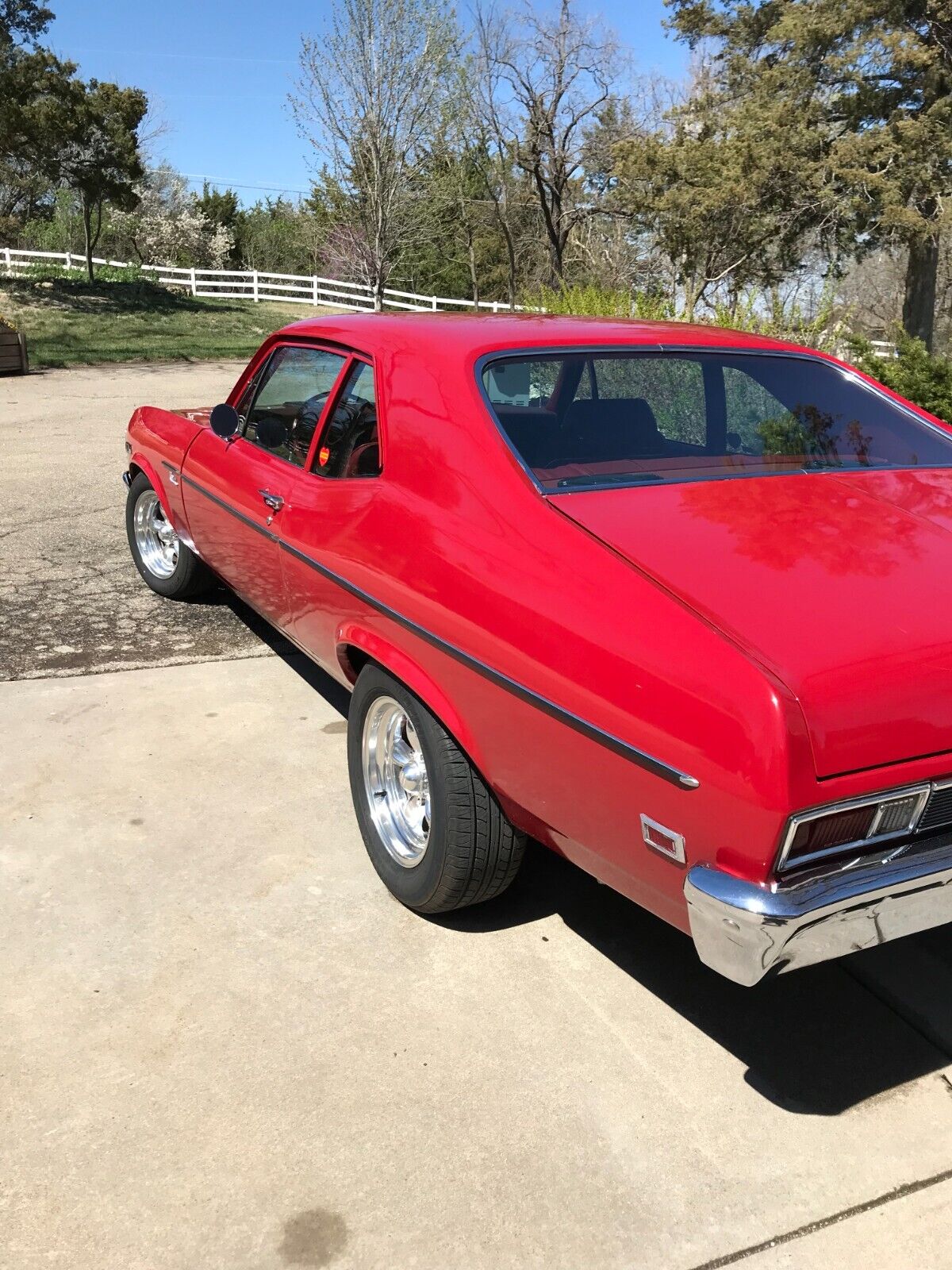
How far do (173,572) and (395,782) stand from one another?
113 inches

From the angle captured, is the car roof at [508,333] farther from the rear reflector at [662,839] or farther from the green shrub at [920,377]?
the green shrub at [920,377]

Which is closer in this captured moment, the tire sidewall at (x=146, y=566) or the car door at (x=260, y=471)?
the car door at (x=260, y=471)

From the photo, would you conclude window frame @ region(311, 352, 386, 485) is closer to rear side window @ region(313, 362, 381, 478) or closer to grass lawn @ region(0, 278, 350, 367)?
rear side window @ region(313, 362, 381, 478)

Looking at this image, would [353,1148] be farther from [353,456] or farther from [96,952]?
[353,456]

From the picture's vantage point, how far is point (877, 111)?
68.6 feet

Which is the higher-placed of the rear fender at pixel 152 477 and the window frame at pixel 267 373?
the window frame at pixel 267 373

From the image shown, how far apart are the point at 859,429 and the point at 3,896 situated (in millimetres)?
2983

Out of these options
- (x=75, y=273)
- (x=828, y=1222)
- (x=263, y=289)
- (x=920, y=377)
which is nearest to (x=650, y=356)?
(x=828, y=1222)

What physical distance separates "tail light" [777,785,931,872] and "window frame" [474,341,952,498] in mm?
1035

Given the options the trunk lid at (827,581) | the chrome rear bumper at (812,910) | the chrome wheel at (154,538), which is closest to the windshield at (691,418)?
the trunk lid at (827,581)

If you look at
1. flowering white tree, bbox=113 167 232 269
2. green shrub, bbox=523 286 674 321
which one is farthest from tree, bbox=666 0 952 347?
flowering white tree, bbox=113 167 232 269

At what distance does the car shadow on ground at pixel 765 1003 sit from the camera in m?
2.42

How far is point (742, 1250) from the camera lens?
196 centimetres

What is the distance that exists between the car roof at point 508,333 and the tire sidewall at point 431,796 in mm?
992
